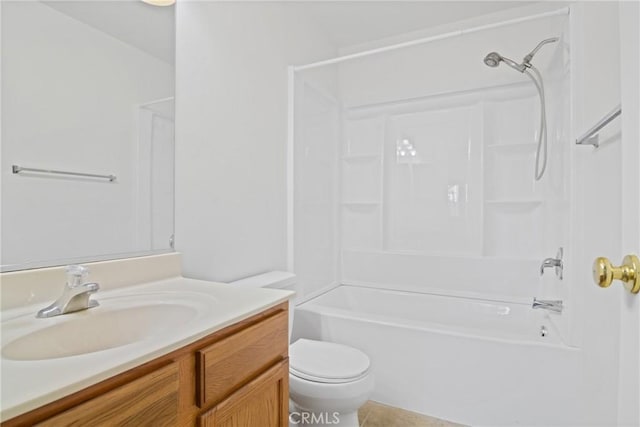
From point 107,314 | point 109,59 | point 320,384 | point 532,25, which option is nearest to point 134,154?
point 109,59

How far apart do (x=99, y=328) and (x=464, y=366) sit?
1644mm

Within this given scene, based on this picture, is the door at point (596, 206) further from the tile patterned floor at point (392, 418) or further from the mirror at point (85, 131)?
the mirror at point (85, 131)

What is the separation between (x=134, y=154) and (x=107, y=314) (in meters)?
0.61

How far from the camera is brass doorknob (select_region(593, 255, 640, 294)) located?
1.83 ft

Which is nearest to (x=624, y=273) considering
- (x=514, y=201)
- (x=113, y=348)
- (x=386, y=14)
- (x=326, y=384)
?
(x=113, y=348)

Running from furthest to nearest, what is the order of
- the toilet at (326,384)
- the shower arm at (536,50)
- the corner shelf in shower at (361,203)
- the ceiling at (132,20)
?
the corner shelf in shower at (361,203)
the shower arm at (536,50)
the toilet at (326,384)
the ceiling at (132,20)

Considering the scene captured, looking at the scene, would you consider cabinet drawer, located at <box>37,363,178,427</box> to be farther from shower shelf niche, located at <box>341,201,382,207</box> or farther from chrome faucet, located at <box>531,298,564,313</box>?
shower shelf niche, located at <box>341,201,382,207</box>

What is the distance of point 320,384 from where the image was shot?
1.46 metres

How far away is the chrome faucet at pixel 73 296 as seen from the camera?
0.92 metres

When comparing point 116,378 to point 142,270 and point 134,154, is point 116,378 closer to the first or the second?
point 142,270

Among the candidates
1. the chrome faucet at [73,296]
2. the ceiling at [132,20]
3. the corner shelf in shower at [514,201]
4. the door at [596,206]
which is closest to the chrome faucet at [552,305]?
the door at [596,206]

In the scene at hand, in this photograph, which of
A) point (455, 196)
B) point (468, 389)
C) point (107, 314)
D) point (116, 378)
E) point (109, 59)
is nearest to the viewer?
point (116, 378)

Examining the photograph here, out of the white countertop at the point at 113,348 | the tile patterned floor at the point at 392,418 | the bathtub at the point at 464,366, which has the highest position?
the white countertop at the point at 113,348

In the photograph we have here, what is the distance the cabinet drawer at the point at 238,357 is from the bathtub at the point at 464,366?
0.97 meters
